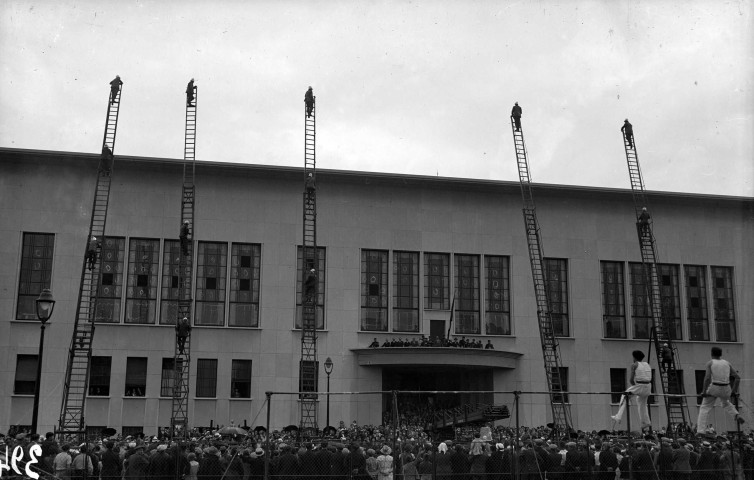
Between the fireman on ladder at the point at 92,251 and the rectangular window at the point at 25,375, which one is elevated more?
the fireman on ladder at the point at 92,251

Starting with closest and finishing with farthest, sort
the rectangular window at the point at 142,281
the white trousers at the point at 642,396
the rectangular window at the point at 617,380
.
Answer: the white trousers at the point at 642,396, the rectangular window at the point at 142,281, the rectangular window at the point at 617,380

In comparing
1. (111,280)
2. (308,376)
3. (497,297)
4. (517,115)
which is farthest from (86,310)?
(517,115)

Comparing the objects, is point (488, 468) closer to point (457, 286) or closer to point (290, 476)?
point (290, 476)

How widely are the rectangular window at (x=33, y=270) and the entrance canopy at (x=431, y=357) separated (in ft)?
60.3

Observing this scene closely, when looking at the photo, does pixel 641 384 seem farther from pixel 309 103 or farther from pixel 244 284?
pixel 309 103

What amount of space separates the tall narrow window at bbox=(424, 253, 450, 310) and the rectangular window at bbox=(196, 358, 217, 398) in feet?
43.8

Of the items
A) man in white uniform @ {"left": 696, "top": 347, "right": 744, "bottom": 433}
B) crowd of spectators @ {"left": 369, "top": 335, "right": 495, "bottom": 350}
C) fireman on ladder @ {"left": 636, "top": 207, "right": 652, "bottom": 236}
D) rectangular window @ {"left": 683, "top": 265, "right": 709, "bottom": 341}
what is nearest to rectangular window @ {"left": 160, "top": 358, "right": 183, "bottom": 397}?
crowd of spectators @ {"left": 369, "top": 335, "right": 495, "bottom": 350}

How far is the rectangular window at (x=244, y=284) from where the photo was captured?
1989 inches

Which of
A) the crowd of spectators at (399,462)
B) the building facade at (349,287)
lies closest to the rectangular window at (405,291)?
the building facade at (349,287)

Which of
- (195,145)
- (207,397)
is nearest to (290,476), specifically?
(207,397)

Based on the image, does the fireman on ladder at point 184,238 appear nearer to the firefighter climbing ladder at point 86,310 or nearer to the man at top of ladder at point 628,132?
the firefighter climbing ladder at point 86,310

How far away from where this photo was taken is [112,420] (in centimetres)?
4716

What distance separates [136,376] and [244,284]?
810 centimetres

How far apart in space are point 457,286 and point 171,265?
17441 millimetres
